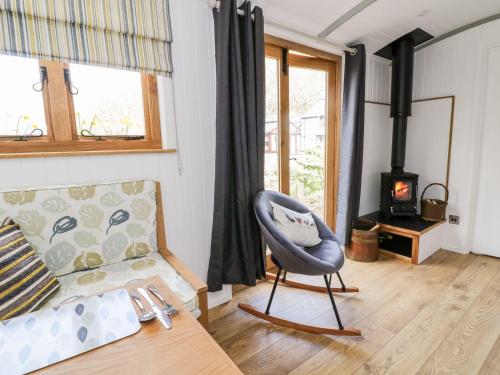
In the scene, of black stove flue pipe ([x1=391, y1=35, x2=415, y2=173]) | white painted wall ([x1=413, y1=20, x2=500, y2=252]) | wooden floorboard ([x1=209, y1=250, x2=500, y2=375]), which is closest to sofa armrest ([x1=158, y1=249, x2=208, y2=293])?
wooden floorboard ([x1=209, y1=250, x2=500, y2=375])

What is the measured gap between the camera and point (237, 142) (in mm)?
1898

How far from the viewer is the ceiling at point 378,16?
2.12 meters

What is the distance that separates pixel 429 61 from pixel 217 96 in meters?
2.65

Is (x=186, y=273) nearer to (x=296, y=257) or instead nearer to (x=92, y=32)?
(x=296, y=257)

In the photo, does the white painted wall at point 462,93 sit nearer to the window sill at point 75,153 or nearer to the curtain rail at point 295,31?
the curtain rail at point 295,31

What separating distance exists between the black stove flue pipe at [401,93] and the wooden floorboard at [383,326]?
127 cm

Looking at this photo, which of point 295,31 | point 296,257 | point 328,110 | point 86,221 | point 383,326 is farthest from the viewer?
point 328,110

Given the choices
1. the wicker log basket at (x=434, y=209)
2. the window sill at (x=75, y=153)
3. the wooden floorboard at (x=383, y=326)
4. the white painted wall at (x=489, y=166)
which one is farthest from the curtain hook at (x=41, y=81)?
the white painted wall at (x=489, y=166)

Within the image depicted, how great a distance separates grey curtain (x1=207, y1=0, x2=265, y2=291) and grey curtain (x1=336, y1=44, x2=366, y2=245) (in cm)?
116

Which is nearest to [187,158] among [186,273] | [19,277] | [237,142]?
[237,142]

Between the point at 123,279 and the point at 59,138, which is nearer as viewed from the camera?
the point at 123,279

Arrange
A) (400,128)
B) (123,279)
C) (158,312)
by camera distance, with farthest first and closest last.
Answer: (400,128), (123,279), (158,312)

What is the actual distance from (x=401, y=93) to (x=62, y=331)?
3.38 m

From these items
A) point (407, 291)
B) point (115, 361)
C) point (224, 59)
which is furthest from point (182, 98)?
point (407, 291)
